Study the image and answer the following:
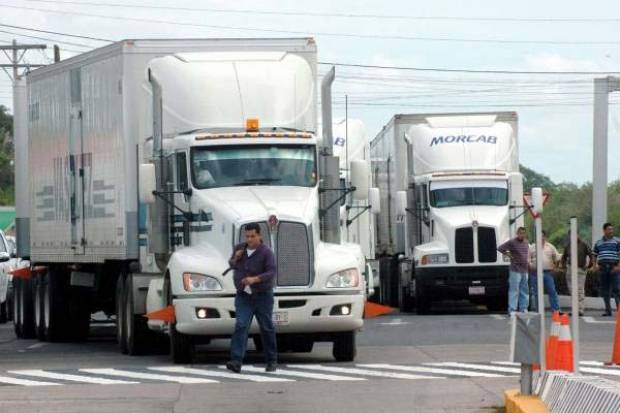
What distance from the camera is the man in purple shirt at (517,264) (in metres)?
32.0

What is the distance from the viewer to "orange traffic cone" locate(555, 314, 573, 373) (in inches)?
634

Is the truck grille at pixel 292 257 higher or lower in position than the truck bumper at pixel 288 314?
higher

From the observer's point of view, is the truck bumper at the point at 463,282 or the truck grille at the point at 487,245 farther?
the truck bumper at the point at 463,282

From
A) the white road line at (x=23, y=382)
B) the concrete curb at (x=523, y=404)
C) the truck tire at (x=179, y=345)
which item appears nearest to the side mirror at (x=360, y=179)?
the truck tire at (x=179, y=345)

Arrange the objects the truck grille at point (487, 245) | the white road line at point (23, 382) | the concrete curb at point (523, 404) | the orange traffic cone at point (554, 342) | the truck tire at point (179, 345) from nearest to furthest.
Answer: the concrete curb at point (523, 404) < the orange traffic cone at point (554, 342) < the white road line at point (23, 382) < the truck tire at point (179, 345) < the truck grille at point (487, 245)

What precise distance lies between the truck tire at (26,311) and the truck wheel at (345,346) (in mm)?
10187

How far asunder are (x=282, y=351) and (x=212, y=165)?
340 centimetres

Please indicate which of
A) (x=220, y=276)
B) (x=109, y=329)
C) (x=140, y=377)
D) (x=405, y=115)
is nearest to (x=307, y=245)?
(x=220, y=276)

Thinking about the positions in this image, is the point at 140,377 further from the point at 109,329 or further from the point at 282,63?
the point at 109,329

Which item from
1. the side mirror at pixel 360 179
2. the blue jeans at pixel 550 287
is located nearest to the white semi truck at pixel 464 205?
the blue jeans at pixel 550 287

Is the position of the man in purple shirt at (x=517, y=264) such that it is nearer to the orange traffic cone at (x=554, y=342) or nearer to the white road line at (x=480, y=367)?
the white road line at (x=480, y=367)

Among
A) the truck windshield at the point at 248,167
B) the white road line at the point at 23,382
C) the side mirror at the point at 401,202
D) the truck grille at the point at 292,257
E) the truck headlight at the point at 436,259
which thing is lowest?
the white road line at the point at 23,382

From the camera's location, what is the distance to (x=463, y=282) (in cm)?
3650

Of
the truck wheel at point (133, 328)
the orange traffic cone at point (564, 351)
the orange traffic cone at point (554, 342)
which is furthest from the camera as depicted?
the truck wheel at point (133, 328)
